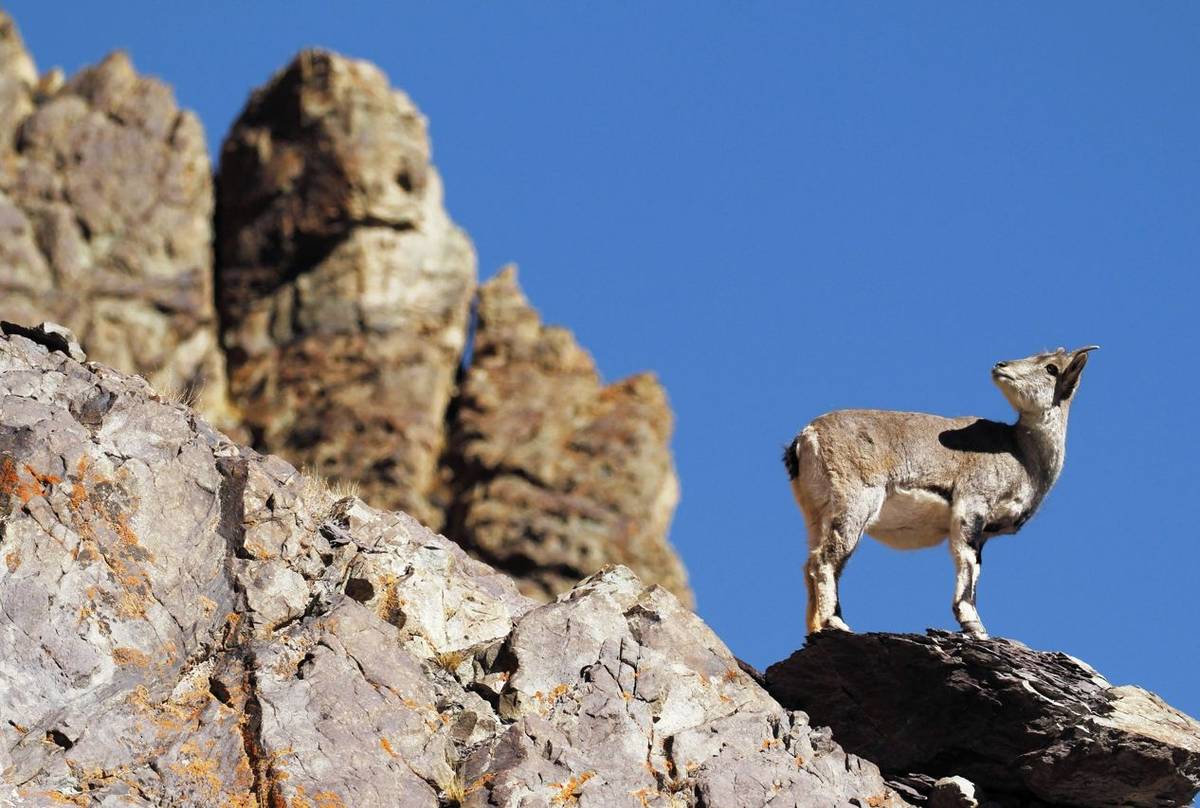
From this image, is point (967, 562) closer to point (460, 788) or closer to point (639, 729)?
point (639, 729)

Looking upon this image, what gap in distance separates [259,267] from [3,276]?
24.1ft

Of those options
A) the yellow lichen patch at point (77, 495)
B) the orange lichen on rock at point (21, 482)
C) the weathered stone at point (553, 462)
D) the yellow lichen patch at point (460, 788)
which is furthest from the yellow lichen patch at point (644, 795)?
the weathered stone at point (553, 462)

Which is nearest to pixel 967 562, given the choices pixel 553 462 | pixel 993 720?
pixel 993 720

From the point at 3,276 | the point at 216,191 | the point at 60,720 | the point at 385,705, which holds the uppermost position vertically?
the point at 216,191

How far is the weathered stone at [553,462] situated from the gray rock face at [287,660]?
25858 millimetres

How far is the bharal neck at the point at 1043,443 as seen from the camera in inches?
764

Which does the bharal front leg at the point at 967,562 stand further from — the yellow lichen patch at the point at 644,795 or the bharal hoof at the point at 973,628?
the yellow lichen patch at the point at 644,795

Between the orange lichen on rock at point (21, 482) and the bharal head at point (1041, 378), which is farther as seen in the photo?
the bharal head at point (1041, 378)

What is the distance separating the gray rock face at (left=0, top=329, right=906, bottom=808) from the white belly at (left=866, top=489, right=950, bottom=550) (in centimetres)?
A: 288

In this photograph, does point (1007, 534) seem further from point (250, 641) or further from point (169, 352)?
point (169, 352)

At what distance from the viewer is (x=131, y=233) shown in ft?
171

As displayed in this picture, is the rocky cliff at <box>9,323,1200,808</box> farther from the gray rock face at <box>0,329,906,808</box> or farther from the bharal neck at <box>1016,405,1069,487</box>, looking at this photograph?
the bharal neck at <box>1016,405,1069,487</box>

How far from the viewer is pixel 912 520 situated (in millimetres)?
18984

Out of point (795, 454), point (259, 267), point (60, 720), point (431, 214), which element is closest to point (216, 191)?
point (259, 267)
